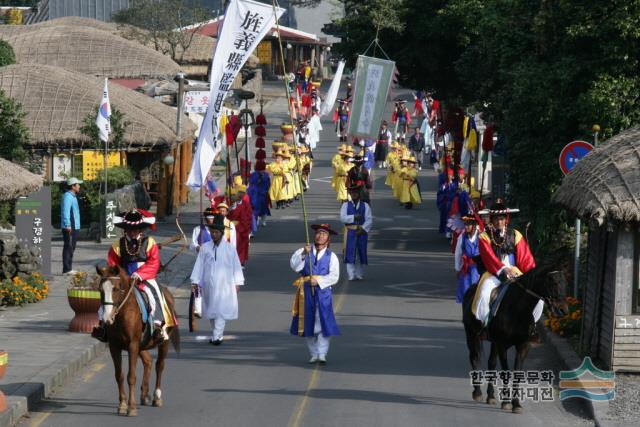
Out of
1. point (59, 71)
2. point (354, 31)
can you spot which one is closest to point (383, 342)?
point (354, 31)

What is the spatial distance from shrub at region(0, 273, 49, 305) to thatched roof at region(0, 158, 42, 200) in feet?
5.20

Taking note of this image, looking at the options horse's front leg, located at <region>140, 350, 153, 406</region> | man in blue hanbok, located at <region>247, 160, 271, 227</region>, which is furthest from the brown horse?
man in blue hanbok, located at <region>247, 160, 271, 227</region>

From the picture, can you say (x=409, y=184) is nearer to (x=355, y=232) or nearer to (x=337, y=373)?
(x=355, y=232)

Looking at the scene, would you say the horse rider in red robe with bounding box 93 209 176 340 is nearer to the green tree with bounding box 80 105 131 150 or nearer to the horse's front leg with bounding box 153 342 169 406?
the horse's front leg with bounding box 153 342 169 406

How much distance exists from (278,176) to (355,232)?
13814 millimetres

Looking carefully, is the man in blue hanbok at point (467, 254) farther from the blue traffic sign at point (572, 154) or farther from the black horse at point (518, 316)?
the black horse at point (518, 316)

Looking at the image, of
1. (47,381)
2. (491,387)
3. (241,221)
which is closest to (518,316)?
(491,387)

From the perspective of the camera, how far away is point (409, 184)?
1515 inches

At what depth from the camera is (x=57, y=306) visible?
20.0 metres

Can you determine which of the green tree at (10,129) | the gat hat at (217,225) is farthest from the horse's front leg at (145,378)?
the green tree at (10,129)

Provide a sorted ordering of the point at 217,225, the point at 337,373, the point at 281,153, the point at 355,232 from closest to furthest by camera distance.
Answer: the point at 337,373 < the point at 217,225 < the point at 355,232 < the point at 281,153

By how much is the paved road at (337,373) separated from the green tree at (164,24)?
38.1m

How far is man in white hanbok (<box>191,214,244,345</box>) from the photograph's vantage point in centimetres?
1702

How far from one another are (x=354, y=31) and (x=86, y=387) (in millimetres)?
18992
